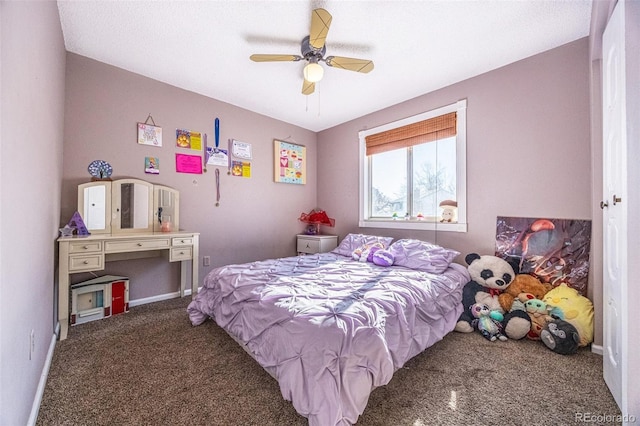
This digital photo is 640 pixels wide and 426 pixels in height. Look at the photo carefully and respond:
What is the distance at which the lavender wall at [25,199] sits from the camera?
92cm

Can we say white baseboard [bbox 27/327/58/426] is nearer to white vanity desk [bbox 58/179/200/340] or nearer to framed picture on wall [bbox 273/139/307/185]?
white vanity desk [bbox 58/179/200/340]

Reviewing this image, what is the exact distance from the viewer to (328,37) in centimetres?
222

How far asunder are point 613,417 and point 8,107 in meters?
2.95

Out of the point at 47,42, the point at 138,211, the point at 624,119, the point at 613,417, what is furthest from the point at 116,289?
the point at 624,119

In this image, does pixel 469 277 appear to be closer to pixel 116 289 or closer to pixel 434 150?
pixel 434 150

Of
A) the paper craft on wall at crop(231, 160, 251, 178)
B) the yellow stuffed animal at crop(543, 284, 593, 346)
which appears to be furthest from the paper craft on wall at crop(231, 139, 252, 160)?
the yellow stuffed animal at crop(543, 284, 593, 346)

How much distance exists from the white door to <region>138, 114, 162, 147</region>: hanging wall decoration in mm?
3694

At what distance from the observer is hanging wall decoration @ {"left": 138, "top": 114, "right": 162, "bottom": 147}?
288 cm

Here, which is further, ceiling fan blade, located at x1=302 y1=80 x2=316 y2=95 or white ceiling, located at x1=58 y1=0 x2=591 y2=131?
ceiling fan blade, located at x1=302 y1=80 x2=316 y2=95

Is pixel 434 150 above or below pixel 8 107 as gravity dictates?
above

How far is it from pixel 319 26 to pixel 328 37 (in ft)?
1.62

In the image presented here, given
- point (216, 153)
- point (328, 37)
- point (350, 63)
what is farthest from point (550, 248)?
point (216, 153)

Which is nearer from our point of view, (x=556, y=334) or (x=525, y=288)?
(x=556, y=334)

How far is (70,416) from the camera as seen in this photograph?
4.28ft
